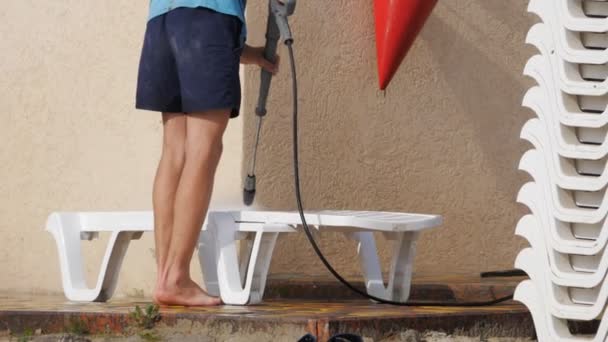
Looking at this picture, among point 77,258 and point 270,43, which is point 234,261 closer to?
point 77,258

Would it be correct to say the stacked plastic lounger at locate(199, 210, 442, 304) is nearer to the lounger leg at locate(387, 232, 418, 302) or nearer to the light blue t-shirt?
the lounger leg at locate(387, 232, 418, 302)

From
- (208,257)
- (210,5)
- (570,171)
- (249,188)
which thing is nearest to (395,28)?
(249,188)

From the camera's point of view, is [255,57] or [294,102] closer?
[294,102]

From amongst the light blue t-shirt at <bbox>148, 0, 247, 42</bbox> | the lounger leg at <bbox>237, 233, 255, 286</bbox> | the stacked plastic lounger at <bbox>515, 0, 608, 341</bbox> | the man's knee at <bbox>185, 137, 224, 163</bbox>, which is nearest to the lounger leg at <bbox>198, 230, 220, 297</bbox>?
the lounger leg at <bbox>237, 233, 255, 286</bbox>

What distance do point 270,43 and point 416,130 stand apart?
1341mm

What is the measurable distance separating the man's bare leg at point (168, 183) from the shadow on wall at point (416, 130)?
0.77 metres

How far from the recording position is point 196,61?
434 centimetres

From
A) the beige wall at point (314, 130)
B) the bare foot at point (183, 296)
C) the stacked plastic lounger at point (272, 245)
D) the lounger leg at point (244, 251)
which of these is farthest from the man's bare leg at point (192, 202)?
the beige wall at point (314, 130)

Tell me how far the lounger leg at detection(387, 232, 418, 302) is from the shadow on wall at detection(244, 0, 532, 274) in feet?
2.57

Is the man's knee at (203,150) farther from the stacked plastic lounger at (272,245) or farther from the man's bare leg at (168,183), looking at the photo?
the stacked plastic lounger at (272,245)

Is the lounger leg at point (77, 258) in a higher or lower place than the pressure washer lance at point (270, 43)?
lower

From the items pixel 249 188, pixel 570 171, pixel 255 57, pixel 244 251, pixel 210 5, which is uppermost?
pixel 210 5

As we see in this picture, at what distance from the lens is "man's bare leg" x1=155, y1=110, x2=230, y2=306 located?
4.36 m

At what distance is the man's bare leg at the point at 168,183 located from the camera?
4457mm
